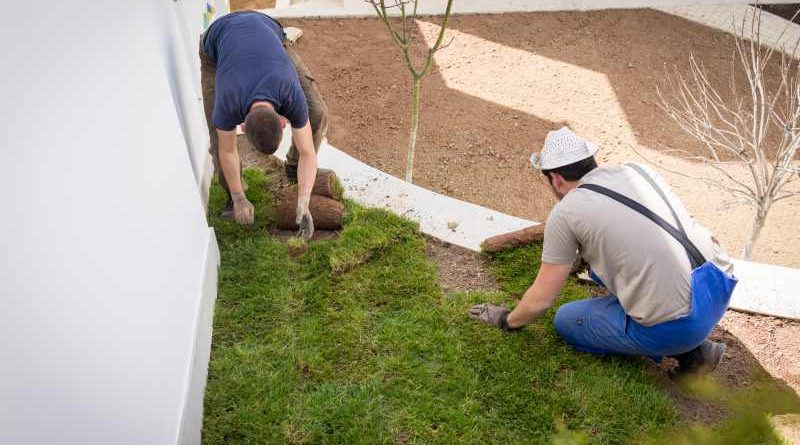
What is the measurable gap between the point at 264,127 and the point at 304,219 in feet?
2.83

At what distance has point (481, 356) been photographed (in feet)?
11.8

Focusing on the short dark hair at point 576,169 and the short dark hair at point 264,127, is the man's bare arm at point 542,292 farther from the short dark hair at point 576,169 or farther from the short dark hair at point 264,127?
the short dark hair at point 264,127

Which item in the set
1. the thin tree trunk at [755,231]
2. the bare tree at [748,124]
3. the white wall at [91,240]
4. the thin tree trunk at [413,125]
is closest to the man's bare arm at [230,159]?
the white wall at [91,240]

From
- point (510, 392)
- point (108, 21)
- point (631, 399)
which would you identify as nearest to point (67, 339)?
point (108, 21)

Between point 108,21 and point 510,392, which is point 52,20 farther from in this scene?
point 510,392

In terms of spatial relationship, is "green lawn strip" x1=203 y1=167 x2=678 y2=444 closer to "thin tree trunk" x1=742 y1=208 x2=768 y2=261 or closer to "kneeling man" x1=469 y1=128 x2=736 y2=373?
"kneeling man" x1=469 y1=128 x2=736 y2=373

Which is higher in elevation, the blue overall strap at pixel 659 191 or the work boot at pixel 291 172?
the blue overall strap at pixel 659 191

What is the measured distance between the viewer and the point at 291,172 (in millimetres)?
4961

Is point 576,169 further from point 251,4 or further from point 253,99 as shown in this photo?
point 251,4

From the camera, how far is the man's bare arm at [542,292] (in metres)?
3.28

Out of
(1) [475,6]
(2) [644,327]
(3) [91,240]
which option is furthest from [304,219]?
(1) [475,6]

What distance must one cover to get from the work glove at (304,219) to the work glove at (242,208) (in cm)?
36

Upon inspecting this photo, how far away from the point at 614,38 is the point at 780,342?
4.42 metres

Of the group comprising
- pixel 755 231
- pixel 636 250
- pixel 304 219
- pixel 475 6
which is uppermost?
pixel 636 250
